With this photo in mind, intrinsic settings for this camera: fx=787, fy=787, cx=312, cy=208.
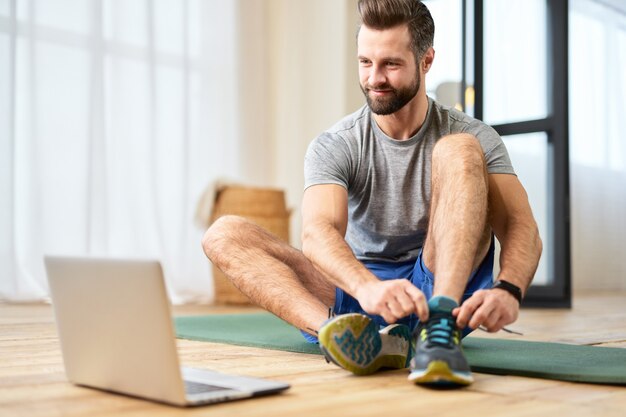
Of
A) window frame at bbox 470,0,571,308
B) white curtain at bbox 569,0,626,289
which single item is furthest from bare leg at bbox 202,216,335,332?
white curtain at bbox 569,0,626,289

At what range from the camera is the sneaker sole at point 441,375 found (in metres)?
1.20

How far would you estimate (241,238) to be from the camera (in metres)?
1.74

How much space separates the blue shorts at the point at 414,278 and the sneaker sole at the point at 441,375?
0.31 m

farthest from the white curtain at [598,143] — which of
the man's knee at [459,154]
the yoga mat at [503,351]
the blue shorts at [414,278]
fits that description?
the man's knee at [459,154]

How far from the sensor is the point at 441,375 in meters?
1.20

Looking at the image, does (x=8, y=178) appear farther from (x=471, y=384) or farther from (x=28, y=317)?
(x=471, y=384)

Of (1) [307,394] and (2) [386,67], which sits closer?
(1) [307,394]

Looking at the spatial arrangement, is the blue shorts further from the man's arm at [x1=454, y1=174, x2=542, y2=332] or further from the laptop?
the laptop

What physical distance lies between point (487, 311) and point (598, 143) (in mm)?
4492

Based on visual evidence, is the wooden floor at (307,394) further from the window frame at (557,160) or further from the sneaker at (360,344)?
the window frame at (557,160)

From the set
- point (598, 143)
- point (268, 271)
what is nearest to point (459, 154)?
point (268, 271)

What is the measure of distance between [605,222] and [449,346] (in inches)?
189

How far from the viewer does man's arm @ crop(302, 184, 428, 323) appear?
1235 millimetres

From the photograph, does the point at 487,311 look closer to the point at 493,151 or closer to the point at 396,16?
the point at 493,151
